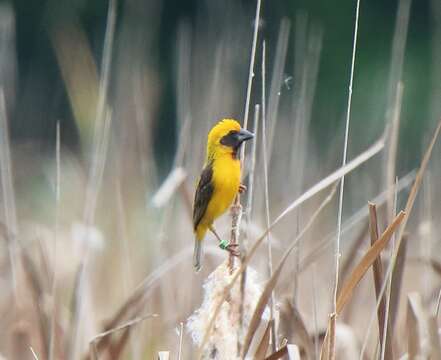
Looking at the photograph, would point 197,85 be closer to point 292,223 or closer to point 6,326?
point 292,223

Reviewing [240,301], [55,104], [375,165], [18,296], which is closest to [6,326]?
[18,296]

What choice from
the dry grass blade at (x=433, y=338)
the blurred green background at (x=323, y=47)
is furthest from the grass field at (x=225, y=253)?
the blurred green background at (x=323, y=47)

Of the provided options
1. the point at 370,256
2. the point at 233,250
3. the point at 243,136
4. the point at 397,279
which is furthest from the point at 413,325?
the point at 243,136

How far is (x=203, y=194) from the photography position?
10.4 feet

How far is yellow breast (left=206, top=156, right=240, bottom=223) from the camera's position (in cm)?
301

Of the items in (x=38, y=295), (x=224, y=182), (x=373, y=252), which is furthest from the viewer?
(x=38, y=295)

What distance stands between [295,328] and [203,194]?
0.72 metres

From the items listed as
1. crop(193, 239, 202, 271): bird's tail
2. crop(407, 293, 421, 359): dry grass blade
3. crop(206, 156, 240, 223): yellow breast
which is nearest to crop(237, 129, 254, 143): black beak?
crop(206, 156, 240, 223): yellow breast

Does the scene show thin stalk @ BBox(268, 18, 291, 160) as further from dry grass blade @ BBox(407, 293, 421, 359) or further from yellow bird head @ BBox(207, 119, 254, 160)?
dry grass blade @ BBox(407, 293, 421, 359)

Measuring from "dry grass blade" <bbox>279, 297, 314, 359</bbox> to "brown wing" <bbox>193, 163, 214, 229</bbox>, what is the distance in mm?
513

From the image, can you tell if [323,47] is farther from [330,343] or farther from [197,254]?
[330,343]

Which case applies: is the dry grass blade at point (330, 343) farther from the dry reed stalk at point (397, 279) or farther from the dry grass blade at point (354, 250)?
the dry grass blade at point (354, 250)

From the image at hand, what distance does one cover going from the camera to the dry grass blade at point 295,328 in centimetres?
249

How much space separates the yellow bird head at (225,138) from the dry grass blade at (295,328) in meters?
0.52
